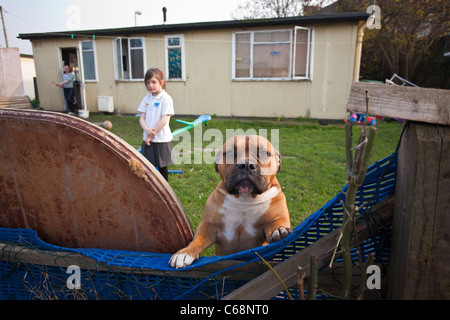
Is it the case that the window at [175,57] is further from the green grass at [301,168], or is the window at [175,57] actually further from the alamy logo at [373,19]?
the alamy logo at [373,19]

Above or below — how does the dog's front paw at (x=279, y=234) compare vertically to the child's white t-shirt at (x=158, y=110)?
below

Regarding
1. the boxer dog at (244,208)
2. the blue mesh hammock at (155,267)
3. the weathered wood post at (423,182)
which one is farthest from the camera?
the boxer dog at (244,208)

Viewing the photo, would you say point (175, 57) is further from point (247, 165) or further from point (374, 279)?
point (374, 279)

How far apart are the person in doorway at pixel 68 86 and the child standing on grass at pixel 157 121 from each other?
11769 mm

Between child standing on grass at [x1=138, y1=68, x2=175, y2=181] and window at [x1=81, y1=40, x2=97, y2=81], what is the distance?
11.8 meters

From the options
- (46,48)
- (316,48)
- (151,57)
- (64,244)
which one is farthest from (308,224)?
(46,48)

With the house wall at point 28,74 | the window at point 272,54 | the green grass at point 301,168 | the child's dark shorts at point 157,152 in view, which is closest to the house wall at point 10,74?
the green grass at point 301,168

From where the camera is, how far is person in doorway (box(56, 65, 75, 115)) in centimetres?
1424

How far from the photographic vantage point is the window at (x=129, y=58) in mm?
13648

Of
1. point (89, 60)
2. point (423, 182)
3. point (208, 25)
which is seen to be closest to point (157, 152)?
point (423, 182)

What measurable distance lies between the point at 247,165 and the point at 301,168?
4.02 m

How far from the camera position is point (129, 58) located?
1387 centimetres

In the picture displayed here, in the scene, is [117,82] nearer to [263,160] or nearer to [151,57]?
[151,57]
